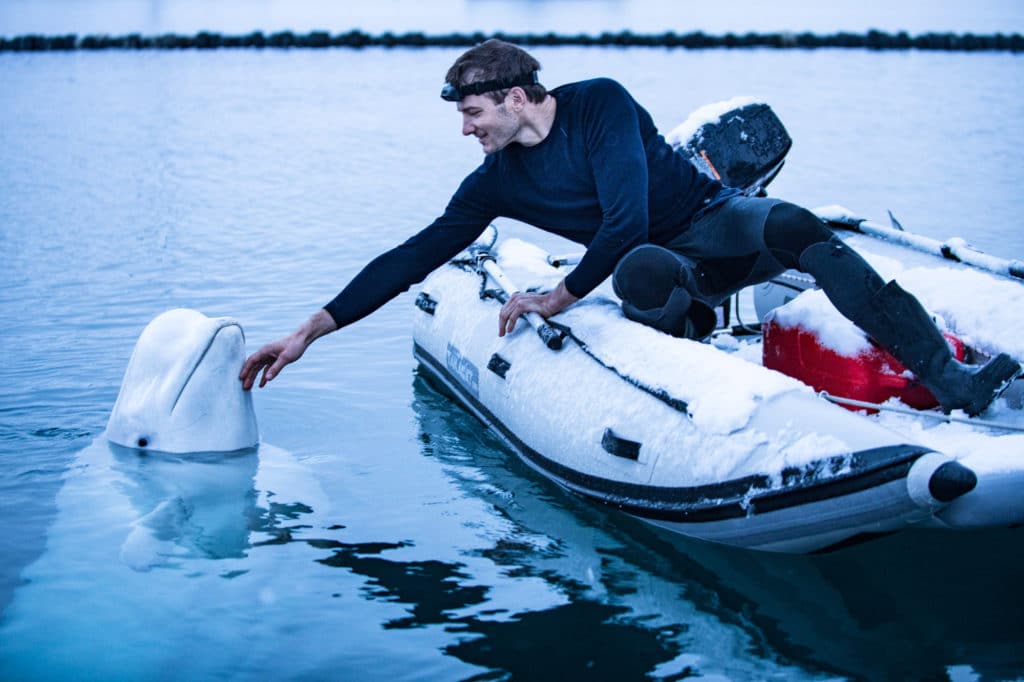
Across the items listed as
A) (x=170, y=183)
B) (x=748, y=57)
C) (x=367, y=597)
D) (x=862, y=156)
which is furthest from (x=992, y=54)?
(x=367, y=597)

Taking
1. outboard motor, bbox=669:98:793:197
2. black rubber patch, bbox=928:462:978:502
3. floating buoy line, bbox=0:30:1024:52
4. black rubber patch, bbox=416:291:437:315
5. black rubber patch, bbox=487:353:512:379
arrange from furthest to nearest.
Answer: floating buoy line, bbox=0:30:1024:52 → black rubber patch, bbox=416:291:437:315 → outboard motor, bbox=669:98:793:197 → black rubber patch, bbox=487:353:512:379 → black rubber patch, bbox=928:462:978:502

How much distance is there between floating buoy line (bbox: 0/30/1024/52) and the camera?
32.0 metres

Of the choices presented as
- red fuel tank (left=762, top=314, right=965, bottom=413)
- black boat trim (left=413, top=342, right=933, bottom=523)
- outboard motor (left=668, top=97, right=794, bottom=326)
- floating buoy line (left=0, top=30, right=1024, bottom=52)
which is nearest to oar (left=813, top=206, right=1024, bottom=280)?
outboard motor (left=668, top=97, right=794, bottom=326)

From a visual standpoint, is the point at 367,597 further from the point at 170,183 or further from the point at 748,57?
the point at 748,57

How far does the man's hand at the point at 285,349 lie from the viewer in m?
4.18

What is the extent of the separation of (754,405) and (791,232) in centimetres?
73

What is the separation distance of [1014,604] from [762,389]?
0.98 metres

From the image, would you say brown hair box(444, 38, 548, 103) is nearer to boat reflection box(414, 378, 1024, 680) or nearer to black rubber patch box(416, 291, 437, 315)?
boat reflection box(414, 378, 1024, 680)

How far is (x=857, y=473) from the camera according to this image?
3.19 metres

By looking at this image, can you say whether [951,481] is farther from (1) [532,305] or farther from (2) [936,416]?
(1) [532,305]

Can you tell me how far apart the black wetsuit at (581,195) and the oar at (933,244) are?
1.32 metres

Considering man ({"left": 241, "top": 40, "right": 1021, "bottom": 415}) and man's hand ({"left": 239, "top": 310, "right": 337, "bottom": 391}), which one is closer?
man ({"left": 241, "top": 40, "right": 1021, "bottom": 415})

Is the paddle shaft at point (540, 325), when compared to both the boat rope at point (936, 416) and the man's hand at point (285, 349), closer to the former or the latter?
the man's hand at point (285, 349)

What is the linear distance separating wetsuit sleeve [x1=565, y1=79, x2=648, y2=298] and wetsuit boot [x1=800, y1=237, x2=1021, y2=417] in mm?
690
